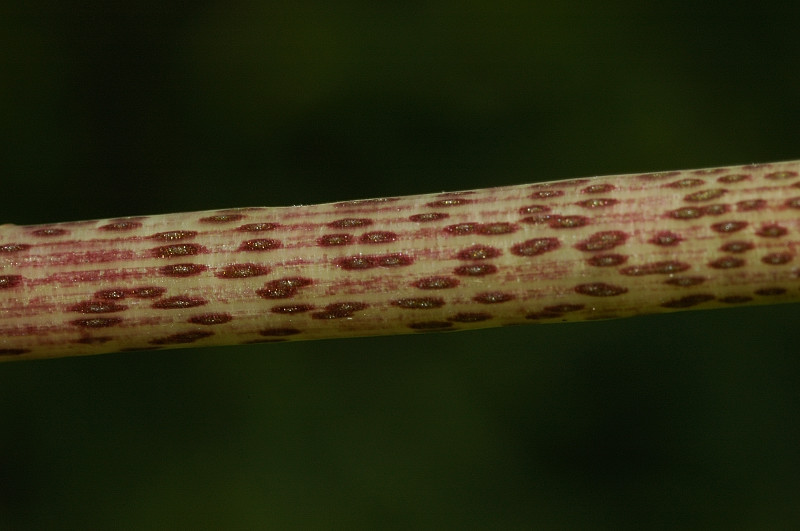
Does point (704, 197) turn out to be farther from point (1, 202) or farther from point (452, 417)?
point (1, 202)

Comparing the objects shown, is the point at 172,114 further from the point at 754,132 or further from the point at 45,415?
the point at 754,132

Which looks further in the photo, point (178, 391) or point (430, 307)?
point (178, 391)

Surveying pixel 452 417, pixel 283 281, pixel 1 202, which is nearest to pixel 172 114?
pixel 1 202

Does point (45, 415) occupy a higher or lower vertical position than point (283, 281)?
higher

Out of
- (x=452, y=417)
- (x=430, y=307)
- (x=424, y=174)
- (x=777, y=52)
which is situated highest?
(x=777, y=52)

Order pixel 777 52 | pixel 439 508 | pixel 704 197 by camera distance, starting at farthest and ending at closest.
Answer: pixel 777 52 < pixel 439 508 < pixel 704 197

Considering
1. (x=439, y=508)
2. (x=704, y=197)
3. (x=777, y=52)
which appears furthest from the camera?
(x=777, y=52)

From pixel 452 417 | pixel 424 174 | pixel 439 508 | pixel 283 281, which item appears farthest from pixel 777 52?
pixel 283 281
